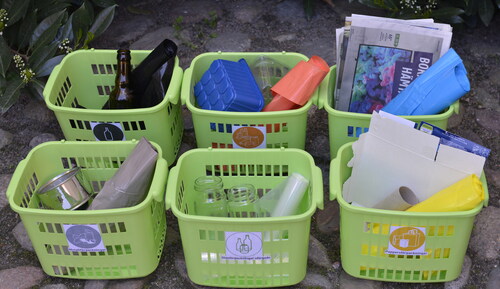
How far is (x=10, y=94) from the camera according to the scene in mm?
2354

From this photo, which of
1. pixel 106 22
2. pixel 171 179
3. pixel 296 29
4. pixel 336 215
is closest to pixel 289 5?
pixel 296 29

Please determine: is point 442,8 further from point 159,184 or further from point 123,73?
point 159,184

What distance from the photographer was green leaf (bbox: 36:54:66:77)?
95.2 inches

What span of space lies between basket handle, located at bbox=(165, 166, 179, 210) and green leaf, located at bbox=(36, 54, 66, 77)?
3.01ft

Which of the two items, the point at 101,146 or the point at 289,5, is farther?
the point at 289,5

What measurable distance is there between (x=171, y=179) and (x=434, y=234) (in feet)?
2.39

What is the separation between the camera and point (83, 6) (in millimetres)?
2512

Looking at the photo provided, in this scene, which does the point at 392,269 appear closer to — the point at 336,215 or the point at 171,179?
the point at 336,215

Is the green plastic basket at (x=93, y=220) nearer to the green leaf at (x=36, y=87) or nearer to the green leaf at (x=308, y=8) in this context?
the green leaf at (x=36, y=87)

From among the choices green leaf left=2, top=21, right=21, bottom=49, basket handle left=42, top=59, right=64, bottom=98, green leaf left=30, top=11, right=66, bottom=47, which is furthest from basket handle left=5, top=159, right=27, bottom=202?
green leaf left=2, top=21, right=21, bottom=49

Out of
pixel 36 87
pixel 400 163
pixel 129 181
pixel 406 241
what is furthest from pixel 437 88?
Result: pixel 36 87

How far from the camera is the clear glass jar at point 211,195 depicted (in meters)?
1.86

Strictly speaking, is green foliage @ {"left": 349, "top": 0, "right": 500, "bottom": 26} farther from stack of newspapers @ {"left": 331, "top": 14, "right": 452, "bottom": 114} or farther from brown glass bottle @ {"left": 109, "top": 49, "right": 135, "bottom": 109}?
brown glass bottle @ {"left": 109, "top": 49, "right": 135, "bottom": 109}

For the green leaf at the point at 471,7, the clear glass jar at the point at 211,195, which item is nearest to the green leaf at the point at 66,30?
the clear glass jar at the point at 211,195
